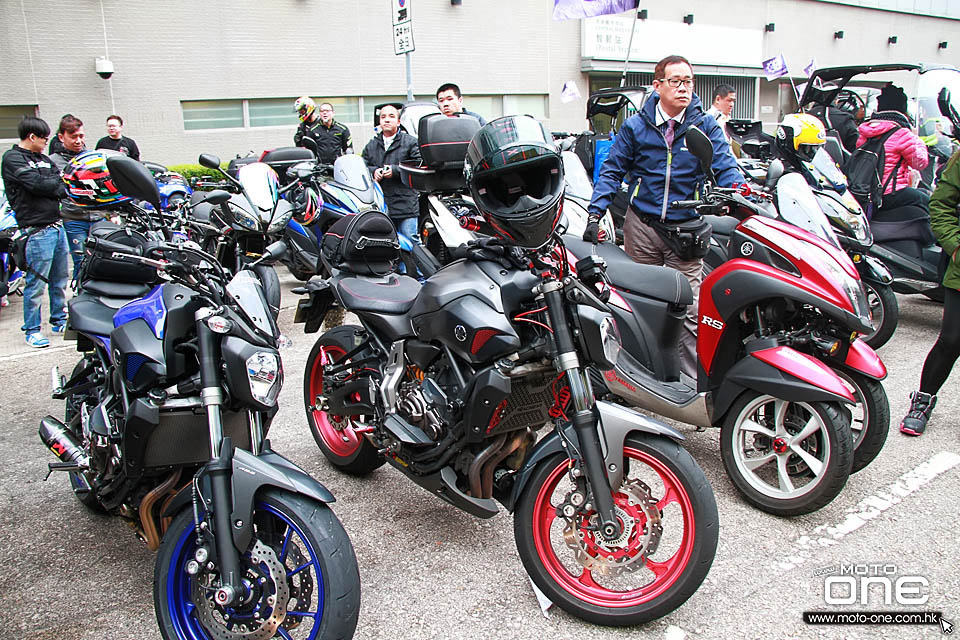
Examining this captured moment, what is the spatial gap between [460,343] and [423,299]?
0.29m

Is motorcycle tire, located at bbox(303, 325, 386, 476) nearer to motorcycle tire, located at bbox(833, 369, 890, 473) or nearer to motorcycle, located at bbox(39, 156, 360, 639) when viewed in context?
motorcycle, located at bbox(39, 156, 360, 639)

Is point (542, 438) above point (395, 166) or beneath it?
beneath

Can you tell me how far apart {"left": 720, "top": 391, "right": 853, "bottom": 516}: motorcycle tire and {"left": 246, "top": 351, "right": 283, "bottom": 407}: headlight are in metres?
2.19

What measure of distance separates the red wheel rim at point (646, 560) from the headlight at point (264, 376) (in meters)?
0.99

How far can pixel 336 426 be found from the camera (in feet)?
13.4

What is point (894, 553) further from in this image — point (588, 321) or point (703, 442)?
point (588, 321)

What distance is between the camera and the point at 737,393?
3.54m

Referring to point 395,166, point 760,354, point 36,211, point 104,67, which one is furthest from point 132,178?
point 104,67

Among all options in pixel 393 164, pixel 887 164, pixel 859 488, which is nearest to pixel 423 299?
pixel 859 488

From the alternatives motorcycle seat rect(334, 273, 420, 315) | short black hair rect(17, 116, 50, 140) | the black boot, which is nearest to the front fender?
motorcycle seat rect(334, 273, 420, 315)

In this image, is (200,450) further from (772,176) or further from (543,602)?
(772,176)

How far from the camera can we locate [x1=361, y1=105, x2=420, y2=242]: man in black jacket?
787 centimetres

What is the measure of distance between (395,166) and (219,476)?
591cm

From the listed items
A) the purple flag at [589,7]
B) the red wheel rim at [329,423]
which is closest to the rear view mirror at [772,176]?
the red wheel rim at [329,423]
